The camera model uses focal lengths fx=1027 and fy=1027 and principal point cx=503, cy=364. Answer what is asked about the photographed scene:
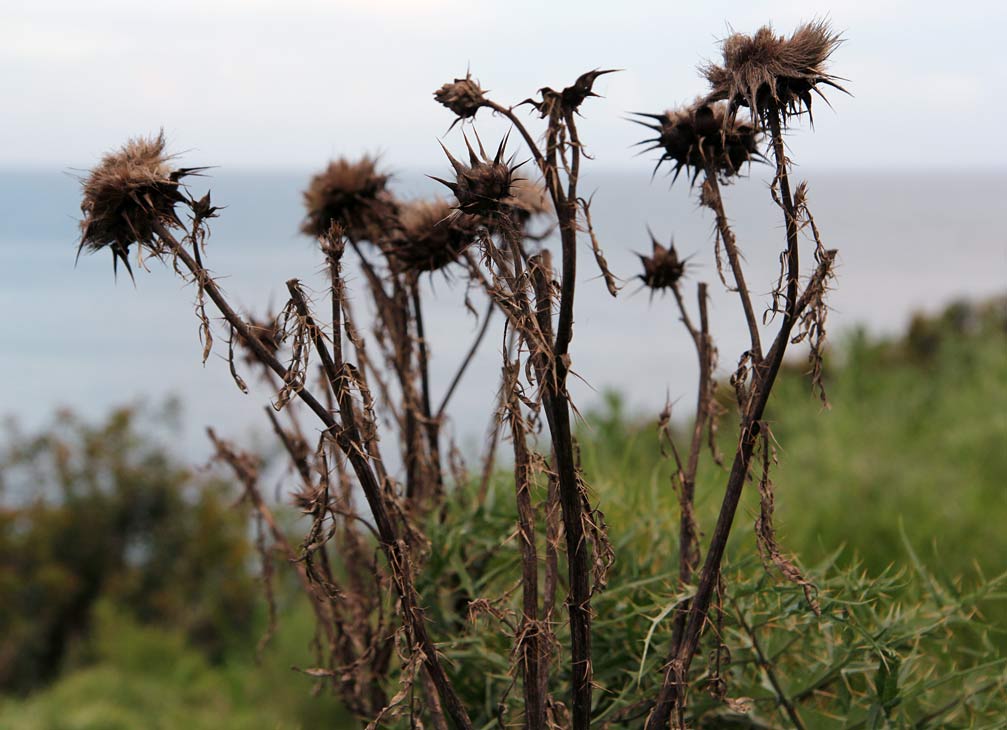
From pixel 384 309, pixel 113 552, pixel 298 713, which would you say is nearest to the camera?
pixel 384 309

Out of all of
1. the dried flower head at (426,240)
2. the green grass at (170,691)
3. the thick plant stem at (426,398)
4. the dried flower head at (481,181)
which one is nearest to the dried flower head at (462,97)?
the dried flower head at (481,181)

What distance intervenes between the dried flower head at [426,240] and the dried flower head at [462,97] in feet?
1.06

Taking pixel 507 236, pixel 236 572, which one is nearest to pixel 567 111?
pixel 507 236

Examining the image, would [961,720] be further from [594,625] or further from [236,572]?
[236,572]

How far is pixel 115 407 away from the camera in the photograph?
484 centimetres

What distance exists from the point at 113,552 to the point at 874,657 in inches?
167

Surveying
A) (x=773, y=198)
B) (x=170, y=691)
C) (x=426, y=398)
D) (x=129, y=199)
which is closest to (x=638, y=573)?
(x=426, y=398)

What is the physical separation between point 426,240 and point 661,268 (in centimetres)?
25

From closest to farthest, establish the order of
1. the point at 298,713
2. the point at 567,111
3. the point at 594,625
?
the point at 567,111, the point at 594,625, the point at 298,713

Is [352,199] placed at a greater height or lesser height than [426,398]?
greater

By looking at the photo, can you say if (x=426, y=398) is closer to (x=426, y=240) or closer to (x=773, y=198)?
(x=426, y=240)

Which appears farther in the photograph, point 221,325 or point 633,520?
point 633,520

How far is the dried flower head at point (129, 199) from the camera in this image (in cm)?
78

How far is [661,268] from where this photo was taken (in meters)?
1.03
